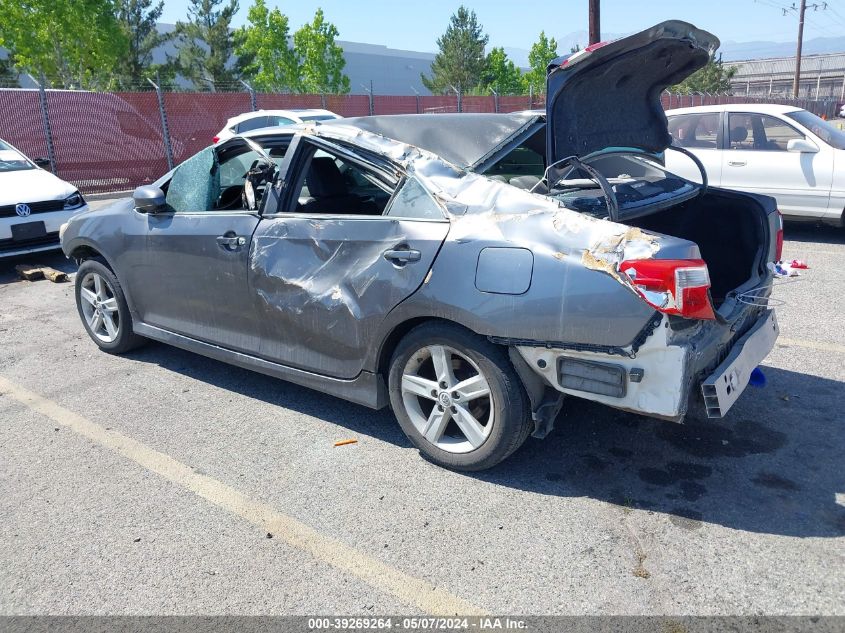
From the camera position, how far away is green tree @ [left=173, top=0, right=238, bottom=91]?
4506cm

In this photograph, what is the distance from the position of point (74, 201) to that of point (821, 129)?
9376 mm

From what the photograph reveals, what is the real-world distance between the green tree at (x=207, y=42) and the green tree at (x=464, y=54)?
16.5 metres

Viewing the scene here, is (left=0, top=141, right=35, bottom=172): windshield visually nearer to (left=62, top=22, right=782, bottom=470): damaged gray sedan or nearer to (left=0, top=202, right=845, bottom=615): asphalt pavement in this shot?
(left=62, top=22, right=782, bottom=470): damaged gray sedan

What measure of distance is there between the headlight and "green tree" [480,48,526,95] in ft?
155

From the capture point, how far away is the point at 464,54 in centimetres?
5347

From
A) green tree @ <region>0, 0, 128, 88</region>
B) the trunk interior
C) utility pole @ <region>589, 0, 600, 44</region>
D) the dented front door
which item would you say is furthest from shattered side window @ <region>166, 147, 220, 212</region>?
green tree @ <region>0, 0, 128, 88</region>

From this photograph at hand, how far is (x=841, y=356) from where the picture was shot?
4.89 m

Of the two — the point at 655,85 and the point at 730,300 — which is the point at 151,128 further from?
the point at 730,300

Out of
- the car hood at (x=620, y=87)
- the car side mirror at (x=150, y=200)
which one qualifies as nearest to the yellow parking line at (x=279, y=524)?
the car side mirror at (x=150, y=200)

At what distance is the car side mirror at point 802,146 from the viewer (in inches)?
332

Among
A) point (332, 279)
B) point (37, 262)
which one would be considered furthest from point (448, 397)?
→ point (37, 262)

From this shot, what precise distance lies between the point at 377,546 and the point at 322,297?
1371mm

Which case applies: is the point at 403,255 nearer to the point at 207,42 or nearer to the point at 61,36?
the point at 61,36

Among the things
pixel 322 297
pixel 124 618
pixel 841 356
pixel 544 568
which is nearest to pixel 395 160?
pixel 322 297
